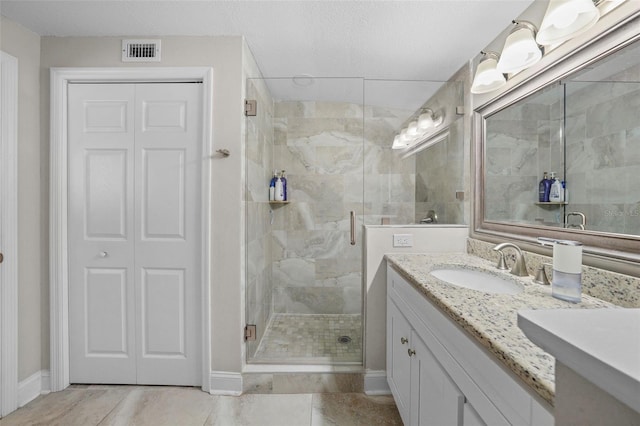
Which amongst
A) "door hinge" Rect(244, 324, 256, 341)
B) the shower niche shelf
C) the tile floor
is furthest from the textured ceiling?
the tile floor

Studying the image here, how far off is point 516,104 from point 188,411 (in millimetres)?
2620

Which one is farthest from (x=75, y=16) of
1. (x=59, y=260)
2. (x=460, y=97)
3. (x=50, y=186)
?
(x=460, y=97)

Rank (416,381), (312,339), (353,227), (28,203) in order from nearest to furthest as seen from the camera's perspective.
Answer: (416,381) < (28,203) < (353,227) < (312,339)

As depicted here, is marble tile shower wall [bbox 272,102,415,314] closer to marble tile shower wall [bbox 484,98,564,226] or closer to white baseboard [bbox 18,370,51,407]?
marble tile shower wall [bbox 484,98,564,226]

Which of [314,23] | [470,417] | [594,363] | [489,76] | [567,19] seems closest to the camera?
[594,363]

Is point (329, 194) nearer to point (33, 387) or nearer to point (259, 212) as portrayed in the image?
point (259, 212)

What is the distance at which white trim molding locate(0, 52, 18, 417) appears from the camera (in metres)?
1.60

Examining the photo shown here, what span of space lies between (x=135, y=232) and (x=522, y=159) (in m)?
2.42

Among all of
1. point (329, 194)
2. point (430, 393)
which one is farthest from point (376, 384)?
point (329, 194)

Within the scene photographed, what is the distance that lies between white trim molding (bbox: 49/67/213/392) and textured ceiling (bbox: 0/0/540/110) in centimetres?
25

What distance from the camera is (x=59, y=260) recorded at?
1796mm

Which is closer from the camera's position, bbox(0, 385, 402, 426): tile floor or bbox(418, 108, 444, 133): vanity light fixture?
bbox(0, 385, 402, 426): tile floor

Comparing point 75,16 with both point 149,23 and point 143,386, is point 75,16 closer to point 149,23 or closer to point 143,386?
point 149,23

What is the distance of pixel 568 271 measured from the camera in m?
0.94
